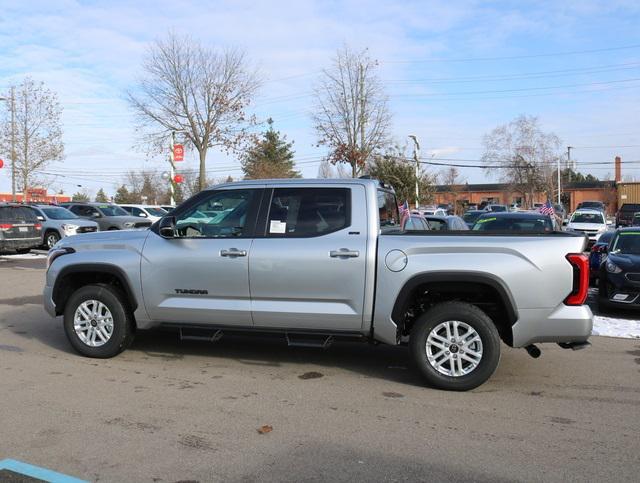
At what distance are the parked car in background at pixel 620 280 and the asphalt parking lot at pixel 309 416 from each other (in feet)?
7.96

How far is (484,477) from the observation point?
390cm

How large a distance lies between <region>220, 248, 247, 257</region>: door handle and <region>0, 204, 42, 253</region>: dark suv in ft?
46.9

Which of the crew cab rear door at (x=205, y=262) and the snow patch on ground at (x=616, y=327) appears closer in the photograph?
the crew cab rear door at (x=205, y=262)

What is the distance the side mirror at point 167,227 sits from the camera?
20.7 ft

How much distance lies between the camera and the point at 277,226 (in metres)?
6.15

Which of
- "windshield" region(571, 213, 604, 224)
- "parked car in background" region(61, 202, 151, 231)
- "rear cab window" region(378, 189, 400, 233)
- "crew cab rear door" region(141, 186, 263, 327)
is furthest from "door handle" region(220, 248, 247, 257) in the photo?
"windshield" region(571, 213, 604, 224)

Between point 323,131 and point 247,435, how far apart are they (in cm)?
3250

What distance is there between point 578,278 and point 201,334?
3.76 meters

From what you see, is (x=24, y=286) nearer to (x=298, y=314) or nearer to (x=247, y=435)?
(x=298, y=314)

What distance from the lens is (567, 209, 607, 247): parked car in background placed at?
2624 centimetres

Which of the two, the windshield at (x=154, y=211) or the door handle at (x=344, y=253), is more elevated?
the windshield at (x=154, y=211)

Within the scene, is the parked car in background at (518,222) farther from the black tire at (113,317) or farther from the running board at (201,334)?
the black tire at (113,317)

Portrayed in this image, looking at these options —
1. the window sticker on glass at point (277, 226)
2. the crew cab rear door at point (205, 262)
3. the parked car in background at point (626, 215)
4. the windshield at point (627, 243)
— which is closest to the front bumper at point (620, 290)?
the windshield at point (627, 243)

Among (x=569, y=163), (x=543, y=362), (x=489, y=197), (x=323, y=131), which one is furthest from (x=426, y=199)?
(x=543, y=362)
